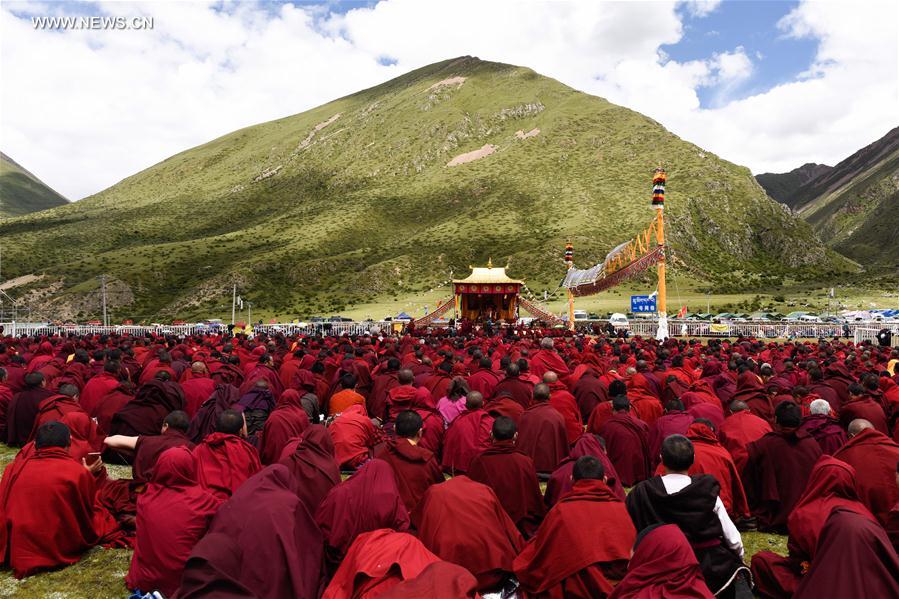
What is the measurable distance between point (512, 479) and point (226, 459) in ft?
9.06

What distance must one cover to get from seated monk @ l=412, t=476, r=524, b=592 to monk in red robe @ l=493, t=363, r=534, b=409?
17.3 ft

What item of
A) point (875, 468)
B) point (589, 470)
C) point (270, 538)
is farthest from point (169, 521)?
point (875, 468)

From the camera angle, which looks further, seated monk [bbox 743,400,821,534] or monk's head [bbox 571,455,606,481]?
seated monk [bbox 743,400,821,534]

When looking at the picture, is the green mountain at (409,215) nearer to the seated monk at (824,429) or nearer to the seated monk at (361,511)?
the seated monk at (824,429)

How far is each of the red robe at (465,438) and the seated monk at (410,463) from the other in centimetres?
162

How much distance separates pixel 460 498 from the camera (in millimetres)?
4637

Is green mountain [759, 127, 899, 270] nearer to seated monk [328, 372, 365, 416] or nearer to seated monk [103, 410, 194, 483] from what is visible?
seated monk [328, 372, 365, 416]

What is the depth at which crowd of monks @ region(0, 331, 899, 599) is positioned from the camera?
358cm

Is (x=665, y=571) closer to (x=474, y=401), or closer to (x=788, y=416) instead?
(x=788, y=416)

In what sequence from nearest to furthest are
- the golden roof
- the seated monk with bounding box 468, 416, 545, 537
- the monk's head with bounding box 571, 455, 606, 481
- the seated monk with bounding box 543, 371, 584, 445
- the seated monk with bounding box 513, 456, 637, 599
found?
the seated monk with bounding box 513, 456, 637, 599, the monk's head with bounding box 571, 455, 606, 481, the seated monk with bounding box 468, 416, 545, 537, the seated monk with bounding box 543, 371, 584, 445, the golden roof

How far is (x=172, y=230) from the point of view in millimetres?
100812

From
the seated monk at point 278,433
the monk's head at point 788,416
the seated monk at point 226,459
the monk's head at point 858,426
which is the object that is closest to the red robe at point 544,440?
the monk's head at point 788,416

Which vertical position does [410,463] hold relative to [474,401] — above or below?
below

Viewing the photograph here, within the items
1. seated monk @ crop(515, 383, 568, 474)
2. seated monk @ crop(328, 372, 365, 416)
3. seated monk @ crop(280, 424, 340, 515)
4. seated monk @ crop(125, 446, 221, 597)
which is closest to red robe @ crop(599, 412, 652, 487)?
seated monk @ crop(515, 383, 568, 474)
